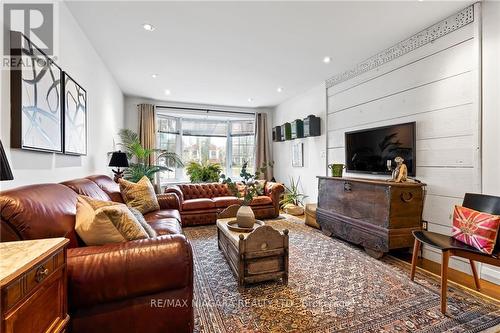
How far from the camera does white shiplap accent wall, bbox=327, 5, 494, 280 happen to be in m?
2.38

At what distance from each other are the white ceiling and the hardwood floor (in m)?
2.62

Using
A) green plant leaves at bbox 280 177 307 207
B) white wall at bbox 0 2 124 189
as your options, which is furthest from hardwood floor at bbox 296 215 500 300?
white wall at bbox 0 2 124 189

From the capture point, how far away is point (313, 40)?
3.00 m

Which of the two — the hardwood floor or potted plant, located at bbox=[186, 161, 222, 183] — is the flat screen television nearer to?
the hardwood floor

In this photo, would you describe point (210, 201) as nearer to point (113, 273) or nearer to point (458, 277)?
point (113, 273)

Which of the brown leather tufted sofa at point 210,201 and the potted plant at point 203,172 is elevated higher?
the potted plant at point 203,172

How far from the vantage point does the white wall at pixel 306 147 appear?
473 cm

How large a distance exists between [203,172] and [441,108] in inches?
180

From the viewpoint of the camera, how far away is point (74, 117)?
2.49m

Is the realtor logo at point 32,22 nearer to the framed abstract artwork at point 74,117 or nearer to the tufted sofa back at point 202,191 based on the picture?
the framed abstract artwork at point 74,117

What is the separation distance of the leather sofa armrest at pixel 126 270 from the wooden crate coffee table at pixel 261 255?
0.76 meters

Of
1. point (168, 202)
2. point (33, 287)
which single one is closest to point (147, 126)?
point (168, 202)

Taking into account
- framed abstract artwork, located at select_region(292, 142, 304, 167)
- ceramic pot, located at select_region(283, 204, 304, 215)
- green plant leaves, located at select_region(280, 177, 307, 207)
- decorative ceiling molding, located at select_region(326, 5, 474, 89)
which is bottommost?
ceramic pot, located at select_region(283, 204, 304, 215)

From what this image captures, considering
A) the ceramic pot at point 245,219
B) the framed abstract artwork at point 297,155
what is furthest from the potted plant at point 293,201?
the ceramic pot at point 245,219
